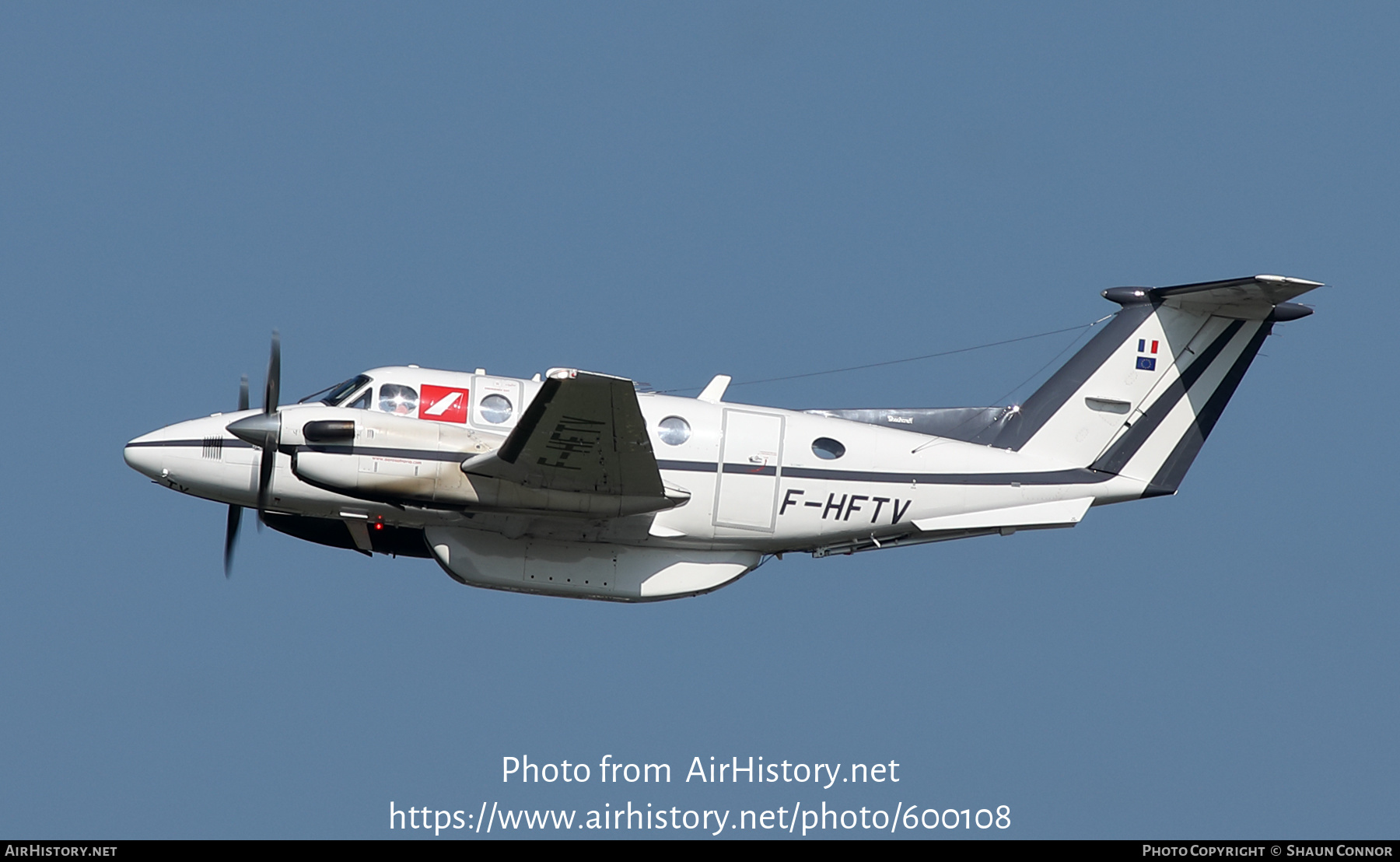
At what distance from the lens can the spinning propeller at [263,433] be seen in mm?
19906

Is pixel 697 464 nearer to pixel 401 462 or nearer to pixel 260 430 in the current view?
pixel 401 462

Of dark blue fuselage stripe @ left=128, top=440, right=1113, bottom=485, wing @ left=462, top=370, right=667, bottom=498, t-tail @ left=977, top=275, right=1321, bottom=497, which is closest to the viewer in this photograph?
wing @ left=462, top=370, right=667, bottom=498

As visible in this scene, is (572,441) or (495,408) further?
(495,408)

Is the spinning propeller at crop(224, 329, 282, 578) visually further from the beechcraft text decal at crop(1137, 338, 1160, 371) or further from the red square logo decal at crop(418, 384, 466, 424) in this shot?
the beechcraft text decal at crop(1137, 338, 1160, 371)

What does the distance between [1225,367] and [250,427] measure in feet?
43.1

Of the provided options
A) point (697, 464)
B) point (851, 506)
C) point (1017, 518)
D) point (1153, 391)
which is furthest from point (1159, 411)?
point (697, 464)

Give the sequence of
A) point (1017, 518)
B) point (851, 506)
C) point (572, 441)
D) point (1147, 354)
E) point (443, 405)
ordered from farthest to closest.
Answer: point (1147, 354)
point (1017, 518)
point (851, 506)
point (443, 405)
point (572, 441)

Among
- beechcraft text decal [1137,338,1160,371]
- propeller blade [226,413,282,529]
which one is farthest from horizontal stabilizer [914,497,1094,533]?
propeller blade [226,413,282,529]

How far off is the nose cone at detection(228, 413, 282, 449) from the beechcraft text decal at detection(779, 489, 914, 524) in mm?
6498

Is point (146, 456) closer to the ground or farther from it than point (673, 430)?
closer to the ground

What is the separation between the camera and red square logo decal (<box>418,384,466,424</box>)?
69.1 ft

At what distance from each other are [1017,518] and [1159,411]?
2.64 m

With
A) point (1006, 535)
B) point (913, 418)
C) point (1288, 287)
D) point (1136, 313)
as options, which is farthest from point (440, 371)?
point (1288, 287)

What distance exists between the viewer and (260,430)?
19.9 m
